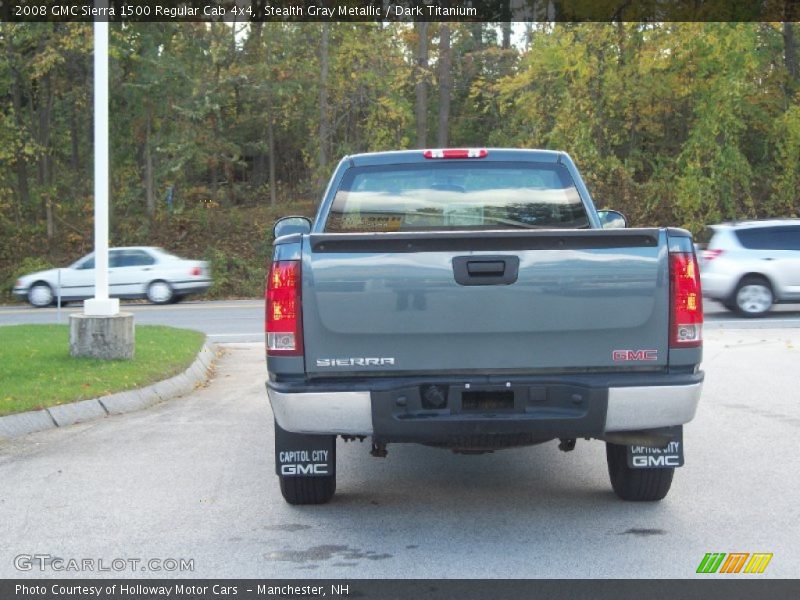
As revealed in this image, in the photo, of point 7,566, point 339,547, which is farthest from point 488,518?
point 7,566

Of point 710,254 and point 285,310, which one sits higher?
point 285,310

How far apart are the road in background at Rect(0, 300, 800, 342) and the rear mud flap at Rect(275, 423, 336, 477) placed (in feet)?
38.8

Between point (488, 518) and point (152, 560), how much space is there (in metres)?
1.93

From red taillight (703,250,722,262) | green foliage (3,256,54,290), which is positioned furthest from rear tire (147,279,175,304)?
red taillight (703,250,722,262)

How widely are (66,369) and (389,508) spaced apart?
588cm

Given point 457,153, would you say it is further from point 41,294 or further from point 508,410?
point 41,294

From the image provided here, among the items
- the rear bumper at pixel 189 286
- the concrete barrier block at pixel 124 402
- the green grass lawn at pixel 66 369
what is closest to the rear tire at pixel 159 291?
the rear bumper at pixel 189 286

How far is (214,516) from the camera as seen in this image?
20.2ft

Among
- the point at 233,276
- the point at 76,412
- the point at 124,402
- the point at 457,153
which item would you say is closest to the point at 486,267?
the point at 457,153

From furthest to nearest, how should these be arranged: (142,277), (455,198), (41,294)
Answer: (41,294)
(142,277)
(455,198)

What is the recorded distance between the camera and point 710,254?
20609 millimetres

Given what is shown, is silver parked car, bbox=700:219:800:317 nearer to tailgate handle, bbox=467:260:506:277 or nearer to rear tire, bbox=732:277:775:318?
rear tire, bbox=732:277:775:318

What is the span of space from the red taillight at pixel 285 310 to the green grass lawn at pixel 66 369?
14.1ft
